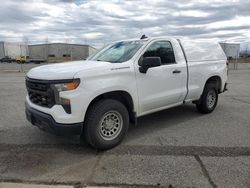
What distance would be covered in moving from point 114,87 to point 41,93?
1.19 m

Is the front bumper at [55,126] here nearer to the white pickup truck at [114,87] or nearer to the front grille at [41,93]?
the white pickup truck at [114,87]

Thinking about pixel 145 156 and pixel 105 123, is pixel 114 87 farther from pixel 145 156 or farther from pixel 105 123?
pixel 145 156

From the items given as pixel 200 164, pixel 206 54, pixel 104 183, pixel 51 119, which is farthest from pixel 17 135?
pixel 206 54

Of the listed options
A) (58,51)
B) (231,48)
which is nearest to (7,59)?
(58,51)

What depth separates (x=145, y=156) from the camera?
4289mm

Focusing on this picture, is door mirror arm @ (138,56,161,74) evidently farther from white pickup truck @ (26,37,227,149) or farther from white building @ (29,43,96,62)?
white building @ (29,43,96,62)

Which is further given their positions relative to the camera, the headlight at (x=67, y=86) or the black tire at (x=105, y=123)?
the black tire at (x=105, y=123)

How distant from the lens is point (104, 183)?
11.4 ft

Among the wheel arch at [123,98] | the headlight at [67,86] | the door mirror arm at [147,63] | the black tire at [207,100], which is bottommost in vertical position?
the black tire at [207,100]

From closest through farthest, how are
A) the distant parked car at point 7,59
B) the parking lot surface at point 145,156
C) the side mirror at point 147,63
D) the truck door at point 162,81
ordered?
the parking lot surface at point 145,156 → the side mirror at point 147,63 → the truck door at point 162,81 → the distant parked car at point 7,59

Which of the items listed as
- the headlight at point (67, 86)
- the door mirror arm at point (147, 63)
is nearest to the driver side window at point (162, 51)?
the door mirror arm at point (147, 63)

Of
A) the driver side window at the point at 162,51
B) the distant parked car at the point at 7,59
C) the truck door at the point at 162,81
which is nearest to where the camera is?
the truck door at the point at 162,81

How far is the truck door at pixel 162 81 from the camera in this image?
16.6 ft

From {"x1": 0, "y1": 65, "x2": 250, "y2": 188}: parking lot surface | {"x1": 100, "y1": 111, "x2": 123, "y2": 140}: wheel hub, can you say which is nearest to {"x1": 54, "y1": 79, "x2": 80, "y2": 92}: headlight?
{"x1": 100, "y1": 111, "x2": 123, "y2": 140}: wheel hub
